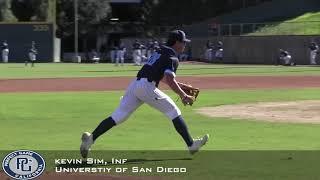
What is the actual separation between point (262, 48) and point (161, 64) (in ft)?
167

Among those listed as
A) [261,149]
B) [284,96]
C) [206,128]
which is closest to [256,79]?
[284,96]

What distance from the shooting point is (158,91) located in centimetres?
1070

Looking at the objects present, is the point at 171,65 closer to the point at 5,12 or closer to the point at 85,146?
the point at 85,146

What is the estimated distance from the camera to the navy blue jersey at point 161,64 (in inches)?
413

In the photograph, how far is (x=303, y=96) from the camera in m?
23.5

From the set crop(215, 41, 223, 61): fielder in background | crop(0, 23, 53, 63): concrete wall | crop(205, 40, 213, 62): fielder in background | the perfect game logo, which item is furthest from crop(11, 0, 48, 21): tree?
the perfect game logo

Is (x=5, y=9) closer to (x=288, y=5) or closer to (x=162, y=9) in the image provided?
(x=162, y=9)

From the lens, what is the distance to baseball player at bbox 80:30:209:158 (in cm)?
1050

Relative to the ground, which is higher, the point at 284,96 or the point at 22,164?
the point at 22,164

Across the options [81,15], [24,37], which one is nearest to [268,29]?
[24,37]

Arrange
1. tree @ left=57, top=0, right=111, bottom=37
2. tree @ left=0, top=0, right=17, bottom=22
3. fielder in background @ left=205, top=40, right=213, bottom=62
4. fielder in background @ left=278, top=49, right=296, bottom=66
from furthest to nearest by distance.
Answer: tree @ left=57, top=0, right=111, bottom=37
tree @ left=0, top=0, right=17, bottom=22
fielder in background @ left=205, top=40, right=213, bottom=62
fielder in background @ left=278, top=49, right=296, bottom=66

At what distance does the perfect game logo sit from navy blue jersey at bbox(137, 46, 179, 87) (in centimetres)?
265

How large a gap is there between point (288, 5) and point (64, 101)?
55.9 m

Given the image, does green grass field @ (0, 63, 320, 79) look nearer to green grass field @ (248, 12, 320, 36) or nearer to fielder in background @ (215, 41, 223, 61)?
green grass field @ (248, 12, 320, 36)
